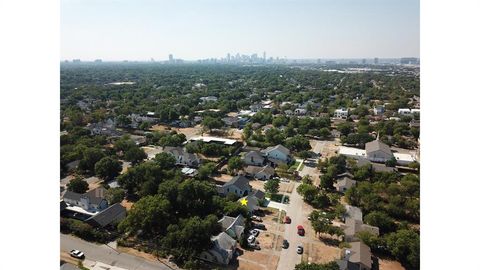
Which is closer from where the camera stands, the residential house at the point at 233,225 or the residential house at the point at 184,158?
the residential house at the point at 233,225

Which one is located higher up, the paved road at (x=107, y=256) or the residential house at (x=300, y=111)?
the residential house at (x=300, y=111)

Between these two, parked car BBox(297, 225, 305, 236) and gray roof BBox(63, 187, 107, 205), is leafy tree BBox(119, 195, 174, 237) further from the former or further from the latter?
parked car BBox(297, 225, 305, 236)

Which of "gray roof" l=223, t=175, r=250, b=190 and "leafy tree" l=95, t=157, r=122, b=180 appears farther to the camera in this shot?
"leafy tree" l=95, t=157, r=122, b=180

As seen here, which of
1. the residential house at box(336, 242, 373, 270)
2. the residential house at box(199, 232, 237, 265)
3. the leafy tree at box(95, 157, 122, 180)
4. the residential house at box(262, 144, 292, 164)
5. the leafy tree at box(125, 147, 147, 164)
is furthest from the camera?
the residential house at box(262, 144, 292, 164)

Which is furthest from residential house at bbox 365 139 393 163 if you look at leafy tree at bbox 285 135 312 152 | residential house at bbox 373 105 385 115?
residential house at bbox 373 105 385 115

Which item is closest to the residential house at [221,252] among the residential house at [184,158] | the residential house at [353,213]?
the residential house at [353,213]

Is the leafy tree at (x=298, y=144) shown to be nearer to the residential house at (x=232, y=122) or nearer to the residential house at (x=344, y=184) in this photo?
the residential house at (x=344, y=184)

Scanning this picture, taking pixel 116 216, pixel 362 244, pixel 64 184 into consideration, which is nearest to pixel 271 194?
pixel 362 244

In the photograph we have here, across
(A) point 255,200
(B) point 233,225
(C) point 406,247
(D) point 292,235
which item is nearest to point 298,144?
(A) point 255,200
